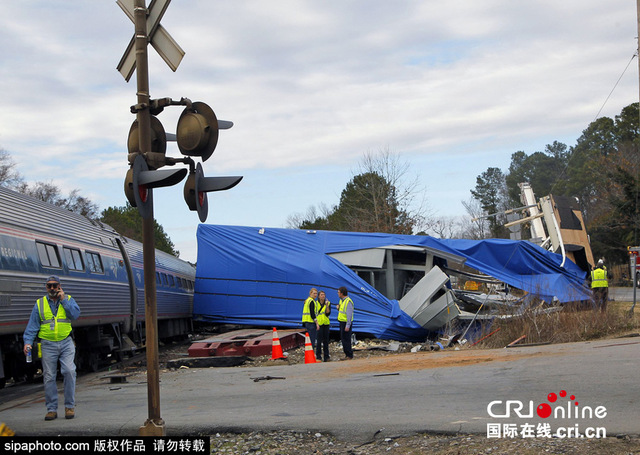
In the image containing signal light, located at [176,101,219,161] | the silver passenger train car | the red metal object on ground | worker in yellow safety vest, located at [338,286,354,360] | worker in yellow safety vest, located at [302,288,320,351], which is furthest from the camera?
the red metal object on ground

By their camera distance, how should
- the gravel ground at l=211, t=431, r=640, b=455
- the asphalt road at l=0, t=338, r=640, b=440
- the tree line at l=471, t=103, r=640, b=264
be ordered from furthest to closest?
1. the tree line at l=471, t=103, r=640, b=264
2. the asphalt road at l=0, t=338, r=640, b=440
3. the gravel ground at l=211, t=431, r=640, b=455

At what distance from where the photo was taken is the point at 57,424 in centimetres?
901

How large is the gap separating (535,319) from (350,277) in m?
6.34

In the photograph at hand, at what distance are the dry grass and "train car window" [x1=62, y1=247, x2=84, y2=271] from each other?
31.2 feet

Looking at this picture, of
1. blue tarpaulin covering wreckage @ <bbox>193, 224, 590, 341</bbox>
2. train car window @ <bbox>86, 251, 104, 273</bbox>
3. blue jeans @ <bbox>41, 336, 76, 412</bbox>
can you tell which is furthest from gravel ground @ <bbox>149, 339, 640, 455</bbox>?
blue tarpaulin covering wreckage @ <bbox>193, 224, 590, 341</bbox>

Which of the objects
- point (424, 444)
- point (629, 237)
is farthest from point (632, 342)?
point (629, 237)

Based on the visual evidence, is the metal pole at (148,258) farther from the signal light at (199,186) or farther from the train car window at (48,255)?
the train car window at (48,255)

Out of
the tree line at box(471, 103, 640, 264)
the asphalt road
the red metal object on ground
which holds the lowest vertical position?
the asphalt road

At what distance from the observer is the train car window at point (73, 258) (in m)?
15.9

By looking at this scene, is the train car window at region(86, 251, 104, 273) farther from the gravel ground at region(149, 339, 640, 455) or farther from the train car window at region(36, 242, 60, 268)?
the gravel ground at region(149, 339, 640, 455)

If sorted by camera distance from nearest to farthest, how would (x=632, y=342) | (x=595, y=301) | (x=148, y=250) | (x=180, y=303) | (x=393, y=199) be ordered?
1. (x=148, y=250)
2. (x=632, y=342)
3. (x=595, y=301)
4. (x=180, y=303)
5. (x=393, y=199)

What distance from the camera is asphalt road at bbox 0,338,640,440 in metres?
8.16

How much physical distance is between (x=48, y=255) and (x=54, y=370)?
18.4 feet

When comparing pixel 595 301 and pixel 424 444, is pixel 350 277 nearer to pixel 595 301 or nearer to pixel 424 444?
pixel 595 301
